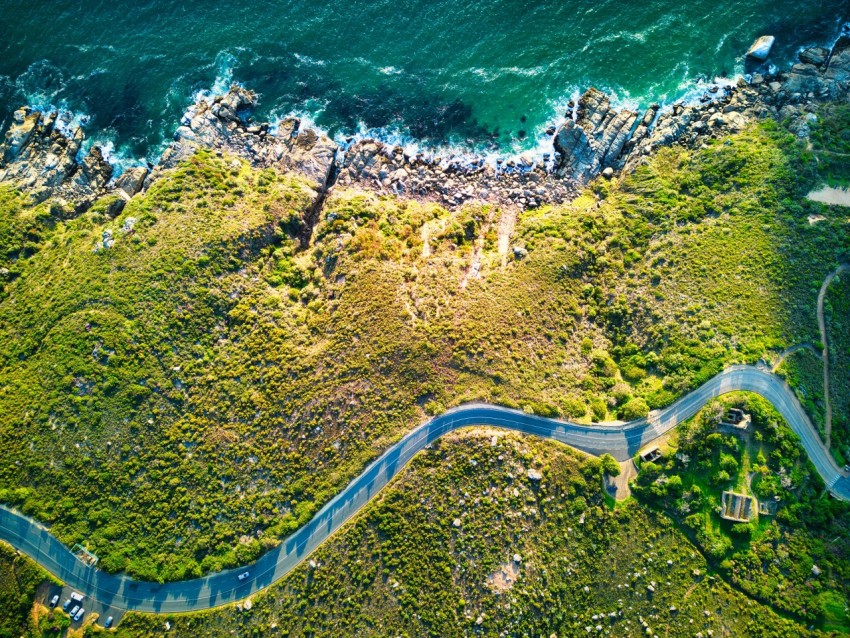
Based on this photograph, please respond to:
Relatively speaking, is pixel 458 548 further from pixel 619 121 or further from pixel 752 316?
pixel 619 121

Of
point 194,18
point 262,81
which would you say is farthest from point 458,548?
point 194,18

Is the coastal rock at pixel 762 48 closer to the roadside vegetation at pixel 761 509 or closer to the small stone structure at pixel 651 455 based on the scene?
the roadside vegetation at pixel 761 509

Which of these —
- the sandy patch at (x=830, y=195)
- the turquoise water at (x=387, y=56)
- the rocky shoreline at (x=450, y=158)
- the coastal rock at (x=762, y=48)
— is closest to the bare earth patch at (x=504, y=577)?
the rocky shoreline at (x=450, y=158)

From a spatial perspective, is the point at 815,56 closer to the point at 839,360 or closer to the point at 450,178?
the point at 839,360

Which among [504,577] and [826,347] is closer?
[504,577]

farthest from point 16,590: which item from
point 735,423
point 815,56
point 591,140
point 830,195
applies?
point 815,56

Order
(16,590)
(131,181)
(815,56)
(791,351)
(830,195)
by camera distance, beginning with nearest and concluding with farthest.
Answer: (16,590)
(791,351)
(830,195)
(131,181)
(815,56)
